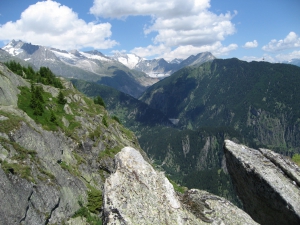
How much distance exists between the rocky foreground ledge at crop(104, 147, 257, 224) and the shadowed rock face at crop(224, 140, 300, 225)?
3.91 metres

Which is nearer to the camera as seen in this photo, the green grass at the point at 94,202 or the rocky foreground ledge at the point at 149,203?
the rocky foreground ledge at the point at 149,203

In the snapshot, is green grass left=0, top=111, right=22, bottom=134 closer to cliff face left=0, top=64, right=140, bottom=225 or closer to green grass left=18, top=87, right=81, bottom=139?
cliff face left=0, top=64, right=140, bottom=225

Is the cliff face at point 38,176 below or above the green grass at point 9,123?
below

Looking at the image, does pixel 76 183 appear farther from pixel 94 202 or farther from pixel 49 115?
pixel 49 115

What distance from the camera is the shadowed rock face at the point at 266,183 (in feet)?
50.6

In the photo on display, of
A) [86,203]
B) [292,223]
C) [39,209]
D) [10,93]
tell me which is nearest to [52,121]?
[10,93]

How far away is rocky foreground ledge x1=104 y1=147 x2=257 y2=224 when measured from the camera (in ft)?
37.3

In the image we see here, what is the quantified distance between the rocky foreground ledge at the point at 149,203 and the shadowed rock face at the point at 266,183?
3.91 meters

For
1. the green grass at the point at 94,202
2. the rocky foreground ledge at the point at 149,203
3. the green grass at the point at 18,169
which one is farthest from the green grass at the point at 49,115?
the rocky foreground ledge at the point at 149,203

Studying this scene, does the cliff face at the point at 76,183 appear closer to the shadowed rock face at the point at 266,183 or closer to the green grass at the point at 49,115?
the green grass at the point at 49,115

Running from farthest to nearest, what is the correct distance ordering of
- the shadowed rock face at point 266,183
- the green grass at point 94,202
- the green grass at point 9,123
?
1. the green grass at point 94,202
2. the green grass at point 9,123
3. the shadowed rock face at point 266,183

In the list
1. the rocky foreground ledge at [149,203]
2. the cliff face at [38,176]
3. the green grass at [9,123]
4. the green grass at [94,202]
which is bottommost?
the green grass at [94,202]

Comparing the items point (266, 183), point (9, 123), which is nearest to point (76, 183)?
point (9, 123)

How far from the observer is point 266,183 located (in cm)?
1605
